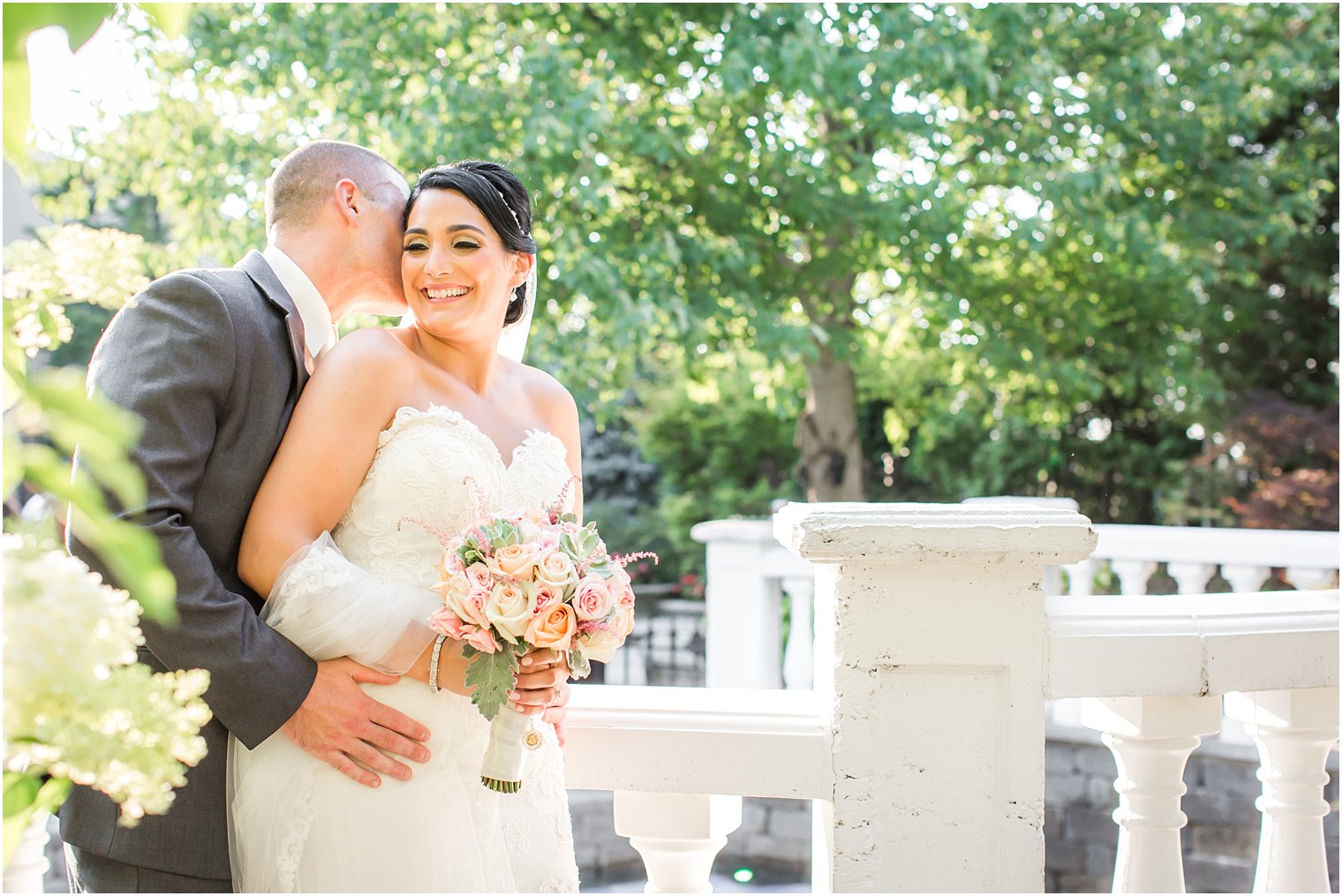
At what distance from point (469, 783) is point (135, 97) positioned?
7998 mm

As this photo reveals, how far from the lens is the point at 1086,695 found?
6.57 feet

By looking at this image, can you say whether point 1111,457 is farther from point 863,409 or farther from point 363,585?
point 363,585

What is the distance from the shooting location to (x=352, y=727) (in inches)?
77.0

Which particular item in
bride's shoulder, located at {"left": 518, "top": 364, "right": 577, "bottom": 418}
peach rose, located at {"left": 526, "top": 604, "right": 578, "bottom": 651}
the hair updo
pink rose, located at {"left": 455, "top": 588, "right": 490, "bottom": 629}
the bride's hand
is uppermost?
the hair updo

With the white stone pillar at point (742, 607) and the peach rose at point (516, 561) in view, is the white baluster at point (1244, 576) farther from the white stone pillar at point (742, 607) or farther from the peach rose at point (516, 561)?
the peach rose at point (516, 561)

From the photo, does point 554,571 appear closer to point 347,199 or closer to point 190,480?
point 190,480

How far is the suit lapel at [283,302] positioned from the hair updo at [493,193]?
313mm

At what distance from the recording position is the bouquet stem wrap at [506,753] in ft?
6.47

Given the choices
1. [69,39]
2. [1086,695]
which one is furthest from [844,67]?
[69,39]

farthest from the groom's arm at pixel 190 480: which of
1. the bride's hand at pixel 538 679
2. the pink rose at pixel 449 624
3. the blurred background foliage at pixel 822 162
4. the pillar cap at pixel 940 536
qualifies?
the blurred background foliage at pixel 822 162

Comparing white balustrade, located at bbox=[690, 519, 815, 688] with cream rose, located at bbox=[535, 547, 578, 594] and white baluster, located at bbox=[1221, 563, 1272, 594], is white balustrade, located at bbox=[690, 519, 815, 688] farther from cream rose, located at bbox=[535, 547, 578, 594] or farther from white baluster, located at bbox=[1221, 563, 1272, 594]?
cream rose, located at bbox=[535, 547, 578, 594]

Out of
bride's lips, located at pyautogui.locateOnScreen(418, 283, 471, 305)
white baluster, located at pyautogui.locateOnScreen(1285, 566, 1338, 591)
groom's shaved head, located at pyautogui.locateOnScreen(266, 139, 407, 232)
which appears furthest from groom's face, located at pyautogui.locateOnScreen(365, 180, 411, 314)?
white baluster, located at pyautogui.locateOnScreen(1285, 566, 1338, 591)

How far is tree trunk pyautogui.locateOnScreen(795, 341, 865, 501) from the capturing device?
1011 cm

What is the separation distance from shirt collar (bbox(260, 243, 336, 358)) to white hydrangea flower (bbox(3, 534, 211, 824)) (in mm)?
1496
